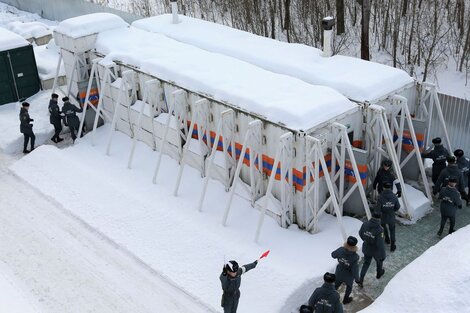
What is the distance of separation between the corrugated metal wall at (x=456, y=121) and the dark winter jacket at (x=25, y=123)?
9.77m

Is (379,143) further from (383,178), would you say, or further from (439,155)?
(439,155)

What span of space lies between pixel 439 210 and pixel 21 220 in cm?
851

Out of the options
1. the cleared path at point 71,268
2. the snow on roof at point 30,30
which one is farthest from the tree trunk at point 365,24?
the snow on roof at point 30,30

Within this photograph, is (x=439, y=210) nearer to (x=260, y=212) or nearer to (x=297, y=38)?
(x=260, y=212)

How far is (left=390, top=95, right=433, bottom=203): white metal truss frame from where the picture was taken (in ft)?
36.5

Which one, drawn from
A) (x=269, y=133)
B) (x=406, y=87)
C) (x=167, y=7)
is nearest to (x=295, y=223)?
(x=269, y=133)

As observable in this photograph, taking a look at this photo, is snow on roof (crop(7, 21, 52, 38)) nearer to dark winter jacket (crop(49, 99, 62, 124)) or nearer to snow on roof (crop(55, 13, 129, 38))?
snow on roof (crop(55, 13, 129, 38))

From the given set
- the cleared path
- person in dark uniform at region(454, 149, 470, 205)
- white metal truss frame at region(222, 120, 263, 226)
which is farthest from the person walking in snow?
person in dark uniform at region(454, 149, 470, 205)

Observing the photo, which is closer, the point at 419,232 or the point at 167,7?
the point at 419,232

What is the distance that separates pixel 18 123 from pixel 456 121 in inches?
444

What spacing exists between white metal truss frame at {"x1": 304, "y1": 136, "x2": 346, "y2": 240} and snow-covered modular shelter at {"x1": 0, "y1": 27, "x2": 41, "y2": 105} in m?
10.2

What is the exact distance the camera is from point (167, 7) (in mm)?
24828

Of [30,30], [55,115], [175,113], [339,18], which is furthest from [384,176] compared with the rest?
[30,30]

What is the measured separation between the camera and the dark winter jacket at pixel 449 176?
35.4 ft
